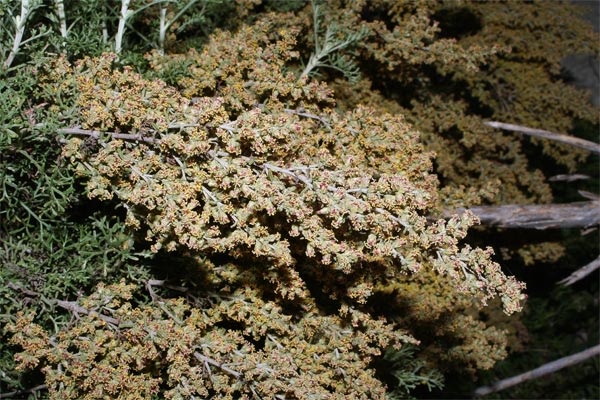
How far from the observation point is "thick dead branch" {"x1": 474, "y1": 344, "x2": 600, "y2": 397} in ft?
15.9

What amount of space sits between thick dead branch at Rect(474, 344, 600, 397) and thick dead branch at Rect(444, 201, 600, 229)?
3.73ft

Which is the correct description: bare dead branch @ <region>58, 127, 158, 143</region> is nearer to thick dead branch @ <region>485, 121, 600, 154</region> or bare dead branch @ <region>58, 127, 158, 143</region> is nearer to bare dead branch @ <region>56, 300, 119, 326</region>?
bare dead branch @ <region>56, 300, 119, 326</region>

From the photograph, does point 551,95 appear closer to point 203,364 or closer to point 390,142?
point 390,142

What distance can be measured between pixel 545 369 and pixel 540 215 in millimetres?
1597

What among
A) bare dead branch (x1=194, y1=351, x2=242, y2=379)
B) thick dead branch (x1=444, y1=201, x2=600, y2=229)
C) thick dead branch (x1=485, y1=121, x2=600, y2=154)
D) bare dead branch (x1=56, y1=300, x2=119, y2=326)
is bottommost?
thick dead branch (x1=444, y1=201, x2=600, y2=229)

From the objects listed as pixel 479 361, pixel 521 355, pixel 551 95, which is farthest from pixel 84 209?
pixel 521 355

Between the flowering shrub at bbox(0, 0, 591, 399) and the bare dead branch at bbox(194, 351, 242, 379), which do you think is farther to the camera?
the bare dead branch at bbox(194, 351, 242, 379)

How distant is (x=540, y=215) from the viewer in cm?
411

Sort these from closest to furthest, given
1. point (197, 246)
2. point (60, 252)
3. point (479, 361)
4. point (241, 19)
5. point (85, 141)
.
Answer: point (197, 246), point (85, 141), point (60, 252), point (479, 361), point (241, 19)

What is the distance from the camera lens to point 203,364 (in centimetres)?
249

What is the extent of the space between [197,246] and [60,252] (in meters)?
0.96

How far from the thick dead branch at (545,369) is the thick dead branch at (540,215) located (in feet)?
3.73

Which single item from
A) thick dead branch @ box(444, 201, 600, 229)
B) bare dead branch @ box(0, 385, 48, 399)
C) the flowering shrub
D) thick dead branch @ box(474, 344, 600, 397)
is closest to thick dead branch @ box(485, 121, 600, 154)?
thick dead branch @ box(444, 201, 600, 229)

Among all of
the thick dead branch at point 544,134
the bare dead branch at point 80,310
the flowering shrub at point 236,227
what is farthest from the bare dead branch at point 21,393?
the thick dead branch at point 544,134
